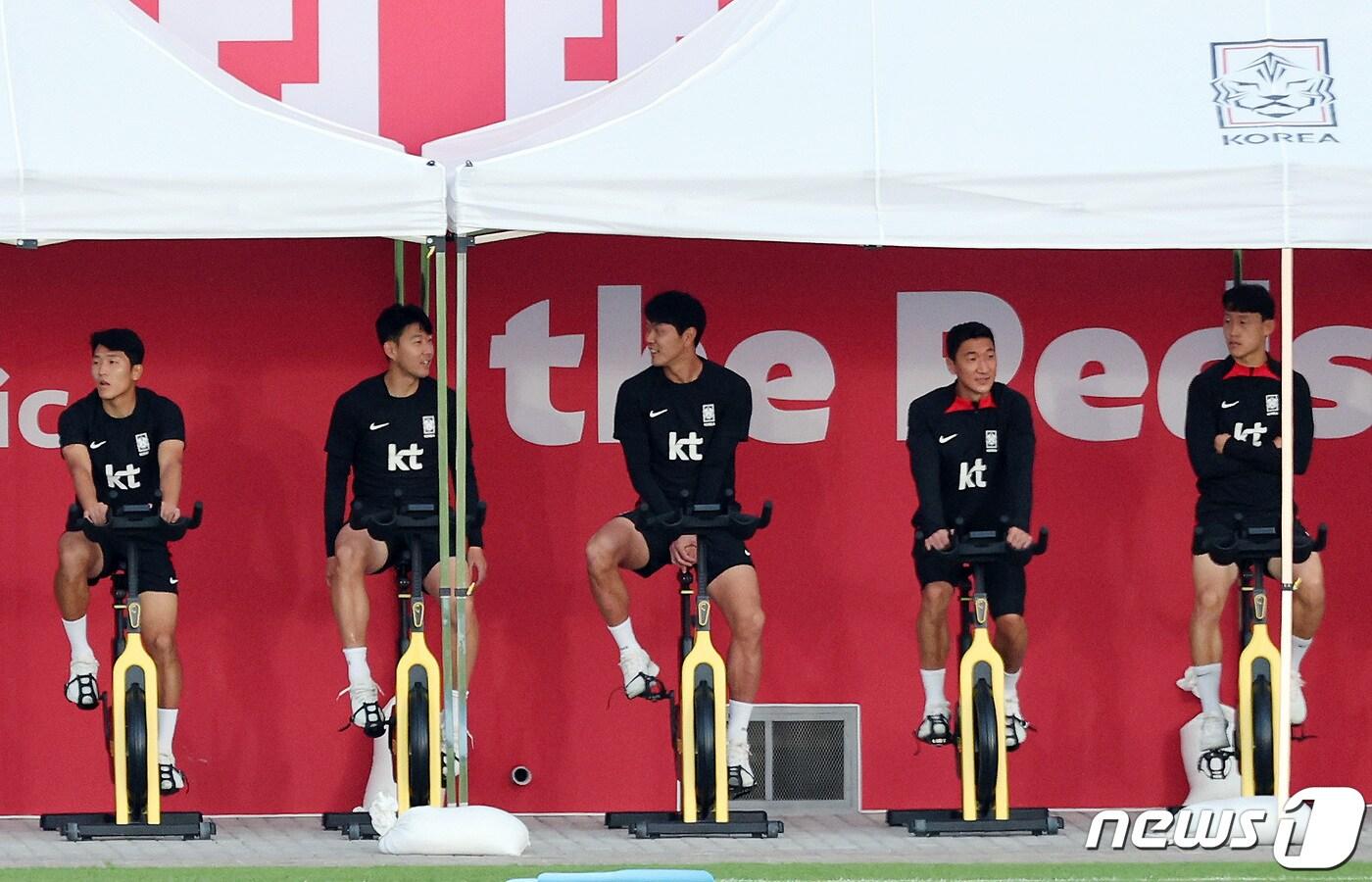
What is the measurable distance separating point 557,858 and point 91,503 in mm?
2002

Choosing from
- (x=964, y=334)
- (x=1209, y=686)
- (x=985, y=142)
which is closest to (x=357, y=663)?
(x=964, y=334)

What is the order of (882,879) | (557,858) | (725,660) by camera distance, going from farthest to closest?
(725,660)
(557,858)
(882,879)

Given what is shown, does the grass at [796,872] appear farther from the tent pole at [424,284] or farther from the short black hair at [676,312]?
the tent pole at [424,284]

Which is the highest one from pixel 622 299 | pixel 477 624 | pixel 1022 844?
pixel 622 299

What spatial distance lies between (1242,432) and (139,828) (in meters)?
4.11

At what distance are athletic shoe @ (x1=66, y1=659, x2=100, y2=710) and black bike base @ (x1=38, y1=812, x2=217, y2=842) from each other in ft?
1.32

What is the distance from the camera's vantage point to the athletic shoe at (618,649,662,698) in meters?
8.86

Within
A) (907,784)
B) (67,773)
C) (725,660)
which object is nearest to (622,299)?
(725,660)

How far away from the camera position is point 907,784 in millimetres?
9664

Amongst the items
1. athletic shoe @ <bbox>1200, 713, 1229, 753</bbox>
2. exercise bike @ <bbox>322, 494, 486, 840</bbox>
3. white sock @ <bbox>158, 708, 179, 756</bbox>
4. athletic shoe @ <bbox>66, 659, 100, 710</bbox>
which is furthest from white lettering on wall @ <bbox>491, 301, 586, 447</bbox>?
athletic shoe @ <bbox>1200, 713, 1229, 753</bbox>

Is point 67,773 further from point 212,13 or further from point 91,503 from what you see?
point 212,13

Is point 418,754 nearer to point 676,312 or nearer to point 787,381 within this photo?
point 676,312

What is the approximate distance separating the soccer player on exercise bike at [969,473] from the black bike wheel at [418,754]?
5.77ft

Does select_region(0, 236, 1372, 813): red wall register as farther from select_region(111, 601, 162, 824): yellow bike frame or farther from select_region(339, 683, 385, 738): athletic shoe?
select_region(111, 601, 162, 824): yellow bike frame
